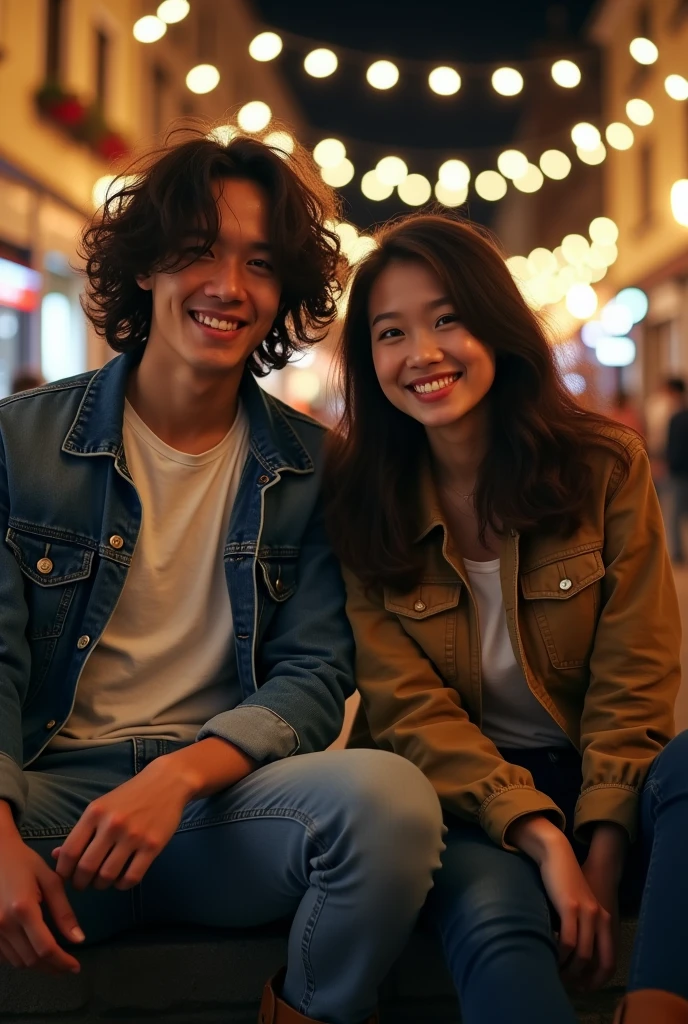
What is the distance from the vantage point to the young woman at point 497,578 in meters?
1.95

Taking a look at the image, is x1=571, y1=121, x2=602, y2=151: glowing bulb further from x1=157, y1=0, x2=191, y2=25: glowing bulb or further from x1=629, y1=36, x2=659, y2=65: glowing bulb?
x1=157, y1=0, x2=191, y2=25: glowing bulb

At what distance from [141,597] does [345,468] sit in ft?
1.61

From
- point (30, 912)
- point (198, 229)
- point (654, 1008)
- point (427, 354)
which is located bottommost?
point (654, 1008)

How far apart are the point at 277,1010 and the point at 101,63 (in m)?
13.7

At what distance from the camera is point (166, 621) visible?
2189mm

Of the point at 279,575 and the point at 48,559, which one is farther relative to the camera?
the point at 279,575

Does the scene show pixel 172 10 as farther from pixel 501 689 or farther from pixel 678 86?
pixel 501 689

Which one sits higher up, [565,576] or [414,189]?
[414,189]

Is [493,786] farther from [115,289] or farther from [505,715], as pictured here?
[115,289]

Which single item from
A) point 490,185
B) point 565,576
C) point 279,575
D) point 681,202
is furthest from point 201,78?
point 565,576

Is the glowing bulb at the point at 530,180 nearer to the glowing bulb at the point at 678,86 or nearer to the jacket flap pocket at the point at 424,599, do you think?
the glowing bulb at the point at 678,86

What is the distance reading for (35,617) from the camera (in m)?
2.12

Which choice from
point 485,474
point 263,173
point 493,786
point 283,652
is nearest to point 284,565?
point 283,652

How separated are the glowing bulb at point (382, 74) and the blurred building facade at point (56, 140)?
201 centimetres
